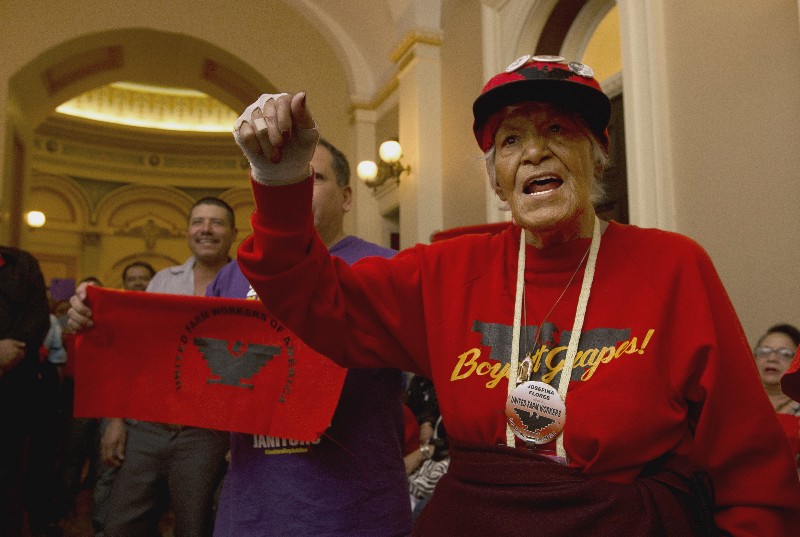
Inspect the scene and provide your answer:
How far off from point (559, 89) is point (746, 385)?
2.23 feet

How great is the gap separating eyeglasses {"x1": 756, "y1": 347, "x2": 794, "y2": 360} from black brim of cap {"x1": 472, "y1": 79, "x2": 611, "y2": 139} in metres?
2.35

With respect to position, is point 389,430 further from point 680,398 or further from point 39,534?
point 39,534

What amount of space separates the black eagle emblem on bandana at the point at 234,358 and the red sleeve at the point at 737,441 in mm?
1247

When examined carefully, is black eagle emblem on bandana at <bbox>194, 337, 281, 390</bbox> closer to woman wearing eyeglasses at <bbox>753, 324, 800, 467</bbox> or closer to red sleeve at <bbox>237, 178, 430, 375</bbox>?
red sleeve at <bbox>237, 178, 430, 375</bbox>

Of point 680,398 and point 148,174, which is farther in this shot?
point 148,174

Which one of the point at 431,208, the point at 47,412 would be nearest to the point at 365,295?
the point at 47,412

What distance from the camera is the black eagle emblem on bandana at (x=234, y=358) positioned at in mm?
2086

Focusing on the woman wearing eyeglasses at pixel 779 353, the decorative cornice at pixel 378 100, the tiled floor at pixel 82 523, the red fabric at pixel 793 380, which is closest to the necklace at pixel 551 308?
the red fabric at pixel 793 380

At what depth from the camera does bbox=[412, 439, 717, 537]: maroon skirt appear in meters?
1.15

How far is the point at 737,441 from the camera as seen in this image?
4.09 ft

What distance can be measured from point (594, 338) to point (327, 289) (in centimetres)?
55

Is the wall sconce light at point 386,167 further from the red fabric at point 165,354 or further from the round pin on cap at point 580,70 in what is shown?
the round pin on cap at point 580,70

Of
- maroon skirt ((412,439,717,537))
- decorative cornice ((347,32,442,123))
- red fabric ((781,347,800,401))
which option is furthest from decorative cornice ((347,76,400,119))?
maroon skirt ((412,439,717,537))

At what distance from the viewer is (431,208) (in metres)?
7.31
